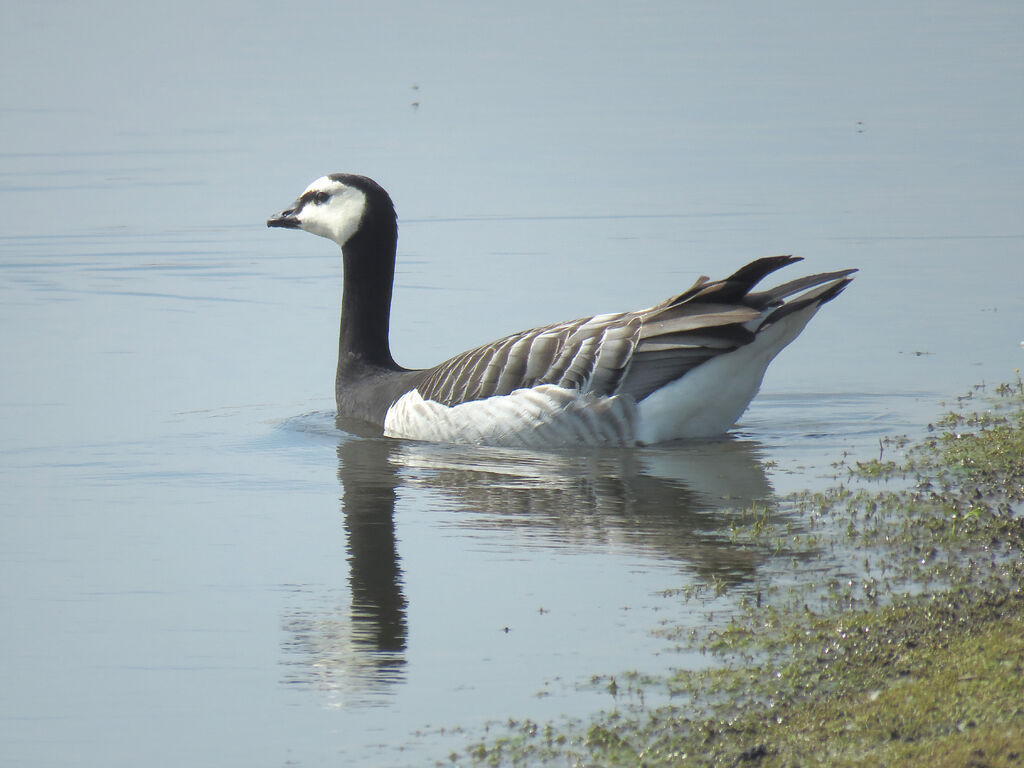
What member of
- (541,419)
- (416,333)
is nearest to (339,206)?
(416,333)

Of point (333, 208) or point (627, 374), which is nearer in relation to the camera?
point (627, 374)

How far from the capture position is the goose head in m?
12.0

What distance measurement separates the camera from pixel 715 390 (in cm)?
1000

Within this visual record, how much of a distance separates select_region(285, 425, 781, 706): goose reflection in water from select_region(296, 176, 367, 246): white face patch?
2.06 meters

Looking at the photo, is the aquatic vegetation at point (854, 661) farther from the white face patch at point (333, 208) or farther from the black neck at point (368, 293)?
the white face patch at point (333, 208)

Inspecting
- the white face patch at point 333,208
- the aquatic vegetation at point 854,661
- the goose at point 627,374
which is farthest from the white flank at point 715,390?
the white face patch at point 333,208

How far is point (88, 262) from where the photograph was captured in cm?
1717

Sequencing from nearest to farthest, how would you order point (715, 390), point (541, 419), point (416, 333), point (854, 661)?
point (854, 661) → point (715, 390) → point (541, 419) → point (416, 333)

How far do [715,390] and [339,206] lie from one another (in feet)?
12.2

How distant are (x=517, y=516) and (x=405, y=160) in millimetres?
13603

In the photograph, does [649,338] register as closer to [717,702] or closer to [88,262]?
[717,702]

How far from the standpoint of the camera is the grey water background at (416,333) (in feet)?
20.1

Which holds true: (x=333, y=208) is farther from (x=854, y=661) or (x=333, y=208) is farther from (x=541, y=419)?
(x=854, y=661)

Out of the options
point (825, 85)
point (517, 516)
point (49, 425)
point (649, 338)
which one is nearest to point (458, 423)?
point (649, 338)
